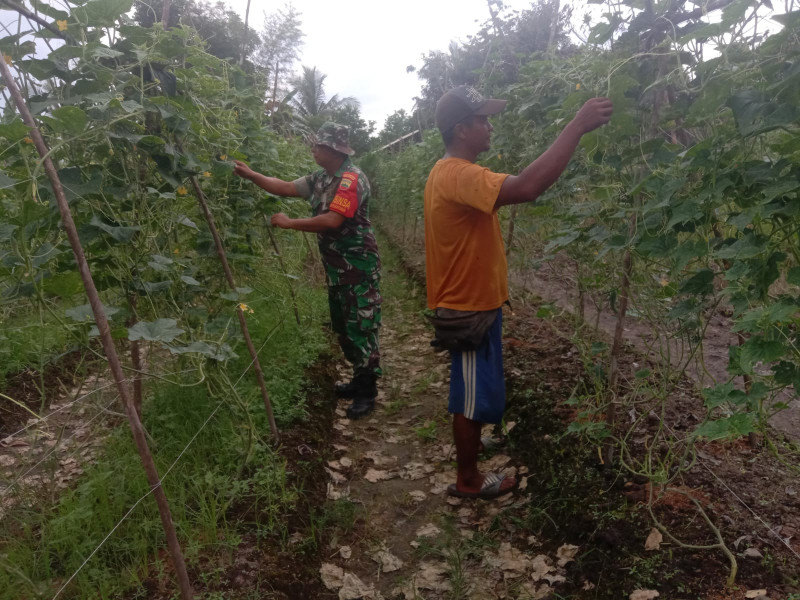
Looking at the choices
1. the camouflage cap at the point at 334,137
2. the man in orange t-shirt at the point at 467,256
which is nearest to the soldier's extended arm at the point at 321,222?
the camouflage cap at the point at 334,137

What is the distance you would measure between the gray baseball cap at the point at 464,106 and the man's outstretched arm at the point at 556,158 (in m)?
0.47

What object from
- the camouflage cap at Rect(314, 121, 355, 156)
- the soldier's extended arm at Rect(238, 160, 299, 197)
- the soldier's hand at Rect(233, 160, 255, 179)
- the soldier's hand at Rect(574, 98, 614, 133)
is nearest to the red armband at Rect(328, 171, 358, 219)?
the camouflage cap at Rect(314, 121, 355, 156)

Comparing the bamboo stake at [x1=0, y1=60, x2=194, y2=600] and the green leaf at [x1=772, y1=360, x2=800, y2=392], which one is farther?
the green leaf at [x1=772, y1=360, x2=800, y2=392]

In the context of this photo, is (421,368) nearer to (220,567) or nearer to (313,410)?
(313,410)

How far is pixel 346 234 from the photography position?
12.1 feet

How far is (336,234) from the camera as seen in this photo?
370cm

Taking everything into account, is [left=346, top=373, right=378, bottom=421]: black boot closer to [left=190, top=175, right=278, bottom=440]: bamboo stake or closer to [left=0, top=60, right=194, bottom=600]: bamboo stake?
[left=190, top=175, right=278, bottom=440]: bamboo stake

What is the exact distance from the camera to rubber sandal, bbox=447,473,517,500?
9.02ft

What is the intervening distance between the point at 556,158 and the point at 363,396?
254cm

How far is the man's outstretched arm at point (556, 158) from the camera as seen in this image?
1802mm

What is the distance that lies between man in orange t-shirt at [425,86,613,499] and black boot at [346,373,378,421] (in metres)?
1.25

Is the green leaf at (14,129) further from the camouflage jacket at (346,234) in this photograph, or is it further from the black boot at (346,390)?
the black boot at (346,390)

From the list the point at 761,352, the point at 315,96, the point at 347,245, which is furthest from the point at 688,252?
the point at 315,96

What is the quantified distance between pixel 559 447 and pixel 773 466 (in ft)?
Answer: 3.05
